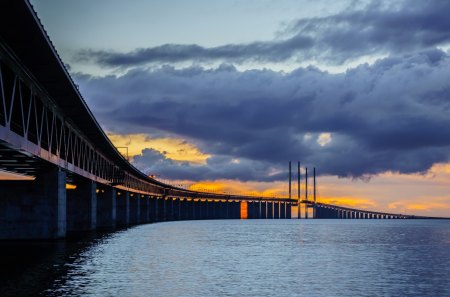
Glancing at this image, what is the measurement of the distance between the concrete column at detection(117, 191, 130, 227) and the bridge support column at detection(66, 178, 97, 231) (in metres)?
46.2

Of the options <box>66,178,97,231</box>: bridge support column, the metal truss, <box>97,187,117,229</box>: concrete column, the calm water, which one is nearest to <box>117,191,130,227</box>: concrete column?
<box>97,187,117,229</box>: concrete column

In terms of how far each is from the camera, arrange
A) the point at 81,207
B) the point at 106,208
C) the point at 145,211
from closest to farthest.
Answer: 1. the point at 81,207
2. the point at 106,208
3. the point at 145,211

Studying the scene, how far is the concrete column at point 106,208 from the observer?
117m

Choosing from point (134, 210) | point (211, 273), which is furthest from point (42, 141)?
point (134, 210)

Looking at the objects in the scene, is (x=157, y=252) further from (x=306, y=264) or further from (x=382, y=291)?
(x=382, y=291)

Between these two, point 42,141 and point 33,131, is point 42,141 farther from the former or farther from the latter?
point 33,131

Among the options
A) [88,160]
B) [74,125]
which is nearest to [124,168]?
[88,160]

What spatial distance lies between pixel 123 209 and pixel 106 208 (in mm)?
Result: 25441

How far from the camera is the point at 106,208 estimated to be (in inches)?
4692

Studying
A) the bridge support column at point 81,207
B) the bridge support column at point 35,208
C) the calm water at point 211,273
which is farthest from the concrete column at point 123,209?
the calm water at point 211,273

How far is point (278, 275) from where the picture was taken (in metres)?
39.7

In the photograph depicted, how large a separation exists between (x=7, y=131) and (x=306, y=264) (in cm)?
2206

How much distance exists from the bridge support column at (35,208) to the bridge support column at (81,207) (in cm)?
2808

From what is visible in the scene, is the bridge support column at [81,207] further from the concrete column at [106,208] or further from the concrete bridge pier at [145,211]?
the concrete bridge pier at [145,211]
